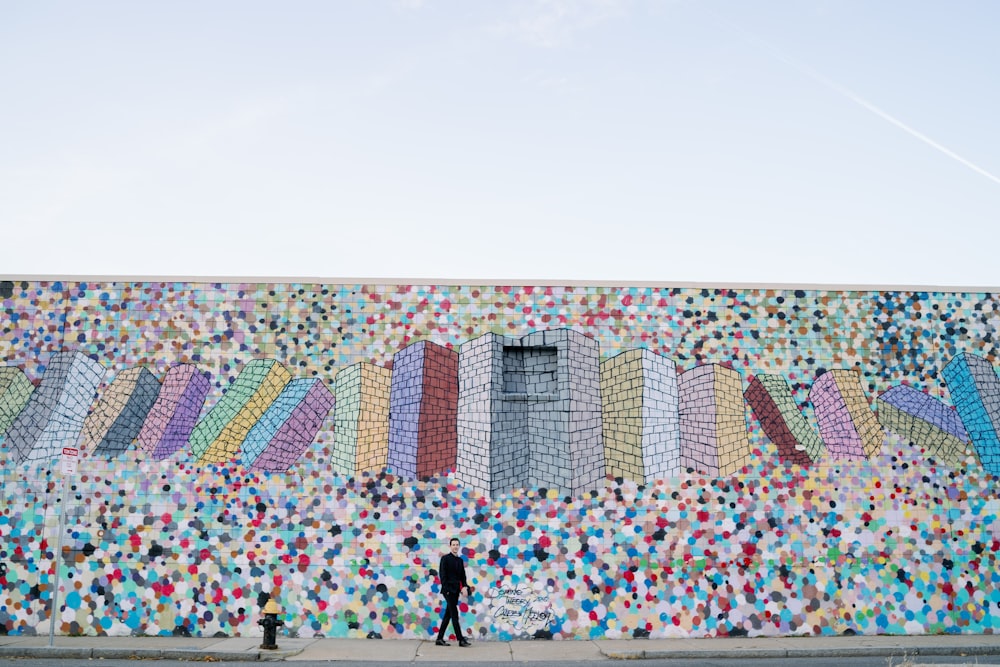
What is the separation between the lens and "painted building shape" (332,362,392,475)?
51.4 feet

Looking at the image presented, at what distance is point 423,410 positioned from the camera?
15.8m

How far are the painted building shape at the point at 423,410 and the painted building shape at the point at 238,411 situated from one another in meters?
2.01

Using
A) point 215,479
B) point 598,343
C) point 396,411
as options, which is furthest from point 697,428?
point 215,479

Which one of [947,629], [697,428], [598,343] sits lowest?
[947,629]

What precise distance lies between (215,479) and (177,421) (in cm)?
122

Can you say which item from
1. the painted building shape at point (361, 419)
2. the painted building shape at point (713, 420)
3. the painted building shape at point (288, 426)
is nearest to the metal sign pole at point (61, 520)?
the painted building shape at point (288, 426)

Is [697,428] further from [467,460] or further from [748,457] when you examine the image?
[467,460]

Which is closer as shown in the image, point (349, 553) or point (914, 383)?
point (349, 553)

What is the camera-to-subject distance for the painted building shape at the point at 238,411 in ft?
51.6

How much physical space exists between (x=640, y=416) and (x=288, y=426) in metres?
6.07

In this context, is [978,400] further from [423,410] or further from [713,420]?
[423,410]

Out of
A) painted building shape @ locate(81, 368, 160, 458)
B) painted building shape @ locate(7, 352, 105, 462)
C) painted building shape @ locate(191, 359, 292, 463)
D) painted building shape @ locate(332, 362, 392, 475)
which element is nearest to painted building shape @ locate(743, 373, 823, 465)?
painted building shape @ locate(332, 362, 392, 475)

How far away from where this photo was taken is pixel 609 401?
15.9 meters

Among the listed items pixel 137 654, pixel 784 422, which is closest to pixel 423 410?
pixel 137 654
